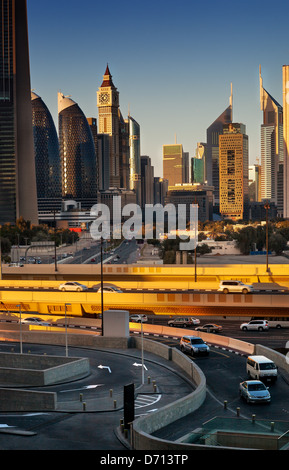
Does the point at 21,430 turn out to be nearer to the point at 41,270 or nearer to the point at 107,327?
the point at 107,327

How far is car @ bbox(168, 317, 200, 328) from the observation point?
5394 centimetres

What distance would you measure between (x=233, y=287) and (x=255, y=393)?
31732 millimetres

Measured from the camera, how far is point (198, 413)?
28766mm

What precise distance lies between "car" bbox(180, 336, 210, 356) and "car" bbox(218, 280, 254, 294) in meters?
20.0

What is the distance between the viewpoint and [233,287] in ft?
204

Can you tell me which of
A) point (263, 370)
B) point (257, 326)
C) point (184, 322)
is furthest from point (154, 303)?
point (263, 370)

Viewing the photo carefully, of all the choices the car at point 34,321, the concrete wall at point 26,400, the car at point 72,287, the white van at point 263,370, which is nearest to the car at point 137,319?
the car at point 34,321

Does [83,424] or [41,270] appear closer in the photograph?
[83,424]

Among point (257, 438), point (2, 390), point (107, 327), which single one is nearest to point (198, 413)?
point (257, 438)

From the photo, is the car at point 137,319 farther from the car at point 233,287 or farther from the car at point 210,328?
the car at point 233,287

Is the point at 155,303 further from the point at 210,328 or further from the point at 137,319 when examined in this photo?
the point at 210,328

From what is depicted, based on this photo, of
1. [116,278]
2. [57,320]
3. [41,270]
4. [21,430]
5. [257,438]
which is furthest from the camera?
[41,270]
